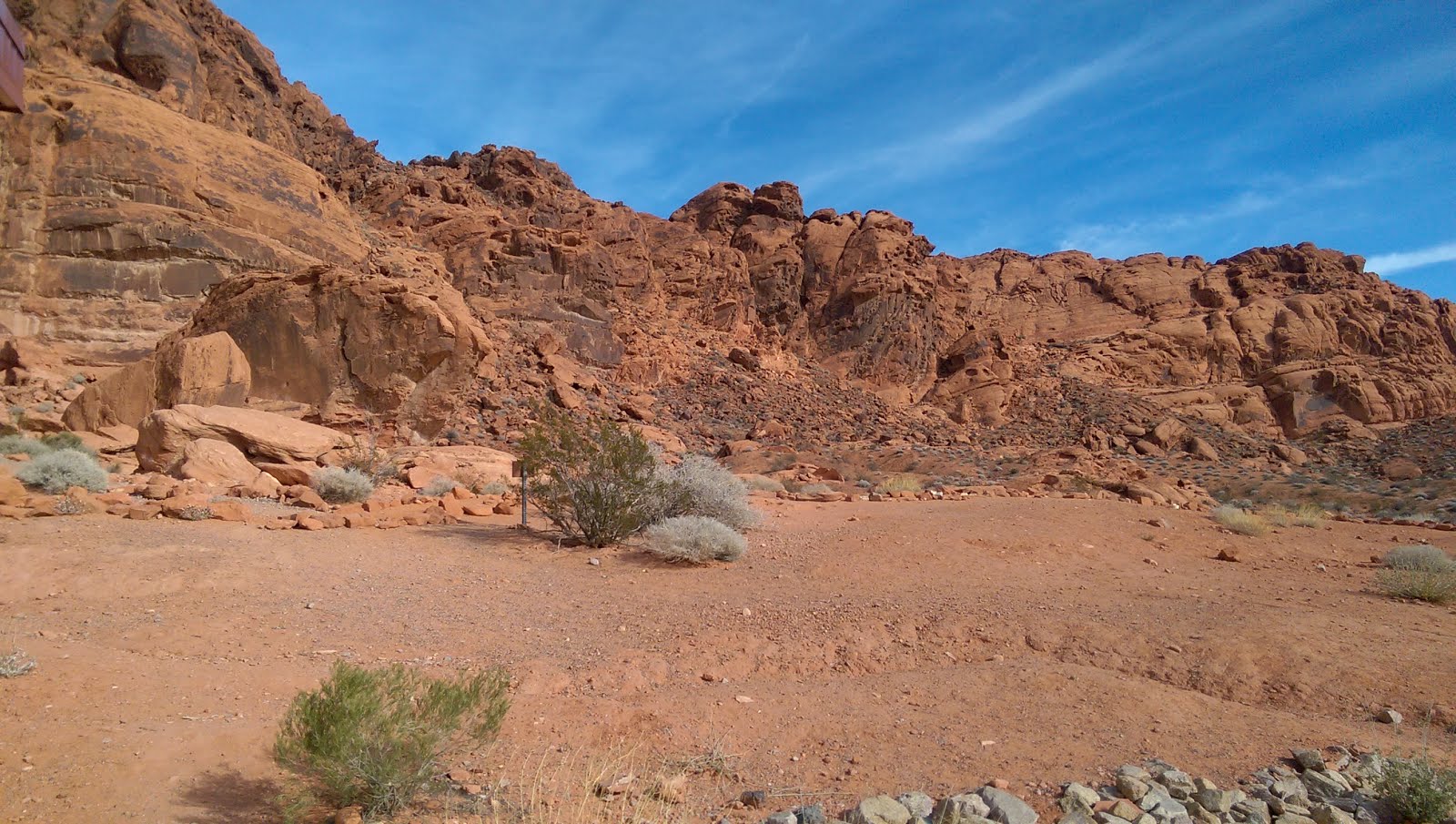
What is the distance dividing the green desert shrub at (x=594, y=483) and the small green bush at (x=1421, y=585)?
8.64 meters

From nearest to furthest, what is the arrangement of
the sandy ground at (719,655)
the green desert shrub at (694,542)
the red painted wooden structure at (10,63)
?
the red painted wooden structure at (10,63) < the sandy ground at (719,655) < the green desert shrub at (694,542)

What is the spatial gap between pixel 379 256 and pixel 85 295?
1019cm

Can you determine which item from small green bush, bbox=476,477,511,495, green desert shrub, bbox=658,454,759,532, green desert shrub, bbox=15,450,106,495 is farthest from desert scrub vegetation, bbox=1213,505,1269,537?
green desert shrub, bbox=15,450,106,495

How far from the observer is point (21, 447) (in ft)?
42.5

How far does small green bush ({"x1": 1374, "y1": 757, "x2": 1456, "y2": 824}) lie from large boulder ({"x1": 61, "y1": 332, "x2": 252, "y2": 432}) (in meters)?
17.8

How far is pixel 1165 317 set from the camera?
58.0 m

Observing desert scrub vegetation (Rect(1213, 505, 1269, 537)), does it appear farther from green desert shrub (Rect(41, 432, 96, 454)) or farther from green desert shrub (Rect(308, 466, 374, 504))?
green desert shrub (Rect(41, 432, 96, 454))

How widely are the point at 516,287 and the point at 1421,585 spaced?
33.2 meters

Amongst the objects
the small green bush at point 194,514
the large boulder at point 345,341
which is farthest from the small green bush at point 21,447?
the small green bush at point 194,514

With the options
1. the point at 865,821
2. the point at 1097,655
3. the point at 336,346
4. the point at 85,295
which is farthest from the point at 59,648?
the point at 85,295

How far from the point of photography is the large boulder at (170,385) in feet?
50.0

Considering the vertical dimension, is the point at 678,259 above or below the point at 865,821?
above

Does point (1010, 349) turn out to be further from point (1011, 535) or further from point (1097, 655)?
point (1097, 655)

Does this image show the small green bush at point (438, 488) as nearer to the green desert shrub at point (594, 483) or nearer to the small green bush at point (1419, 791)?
the green desert shrub at point (594, 483)
